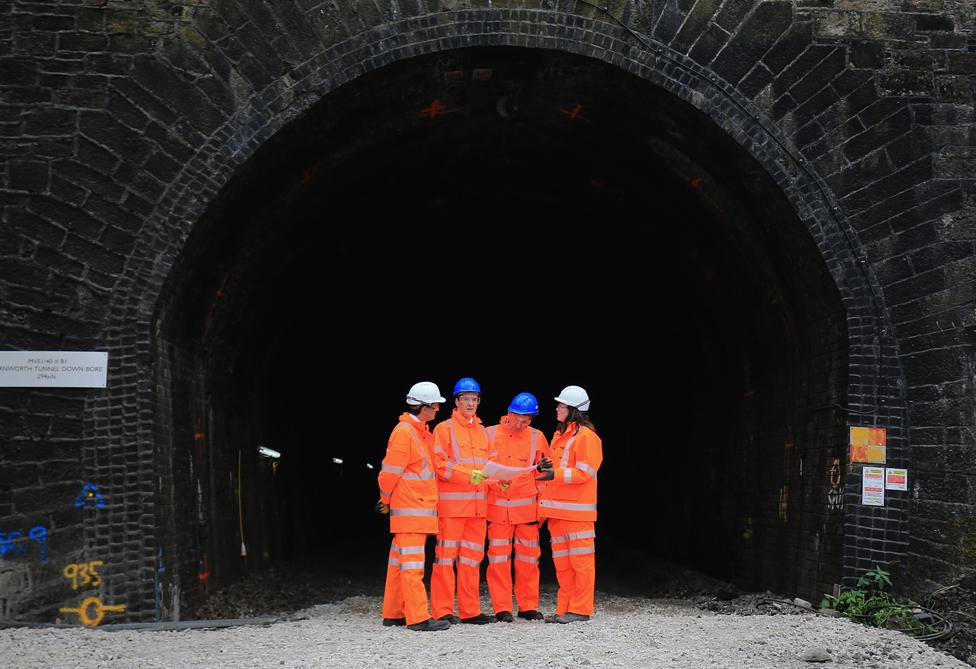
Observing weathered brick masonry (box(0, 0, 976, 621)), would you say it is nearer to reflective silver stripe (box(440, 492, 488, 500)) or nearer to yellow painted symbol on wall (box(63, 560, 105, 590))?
yellow painted symbol on wall (box(63, 560, 105, 590))

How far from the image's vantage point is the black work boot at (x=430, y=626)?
7.91m

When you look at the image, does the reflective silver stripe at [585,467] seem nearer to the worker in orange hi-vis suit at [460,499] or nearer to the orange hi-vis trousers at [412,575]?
the worker in orange hi-vis suit at [460,499]

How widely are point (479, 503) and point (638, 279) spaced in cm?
638

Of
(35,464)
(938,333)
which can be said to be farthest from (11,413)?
(938,333)

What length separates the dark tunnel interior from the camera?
9.56m

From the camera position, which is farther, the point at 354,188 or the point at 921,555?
the point at 354,188

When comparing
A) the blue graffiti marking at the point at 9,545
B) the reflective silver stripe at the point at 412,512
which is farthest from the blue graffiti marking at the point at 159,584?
the reflective silver stripe at the point at 412,512

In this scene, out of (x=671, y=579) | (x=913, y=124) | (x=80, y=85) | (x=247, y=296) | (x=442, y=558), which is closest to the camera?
(x=442, y=558)

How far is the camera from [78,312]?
8562 millimetres

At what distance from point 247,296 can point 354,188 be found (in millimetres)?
1585

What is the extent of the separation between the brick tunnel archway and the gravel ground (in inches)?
51.6

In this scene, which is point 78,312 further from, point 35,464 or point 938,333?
point 938,333

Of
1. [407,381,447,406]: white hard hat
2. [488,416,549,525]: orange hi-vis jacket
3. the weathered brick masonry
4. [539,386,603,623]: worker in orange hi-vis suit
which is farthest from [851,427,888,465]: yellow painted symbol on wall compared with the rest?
[407,381,447,406]: white hard hat

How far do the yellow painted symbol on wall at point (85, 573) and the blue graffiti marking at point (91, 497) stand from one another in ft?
1.45
